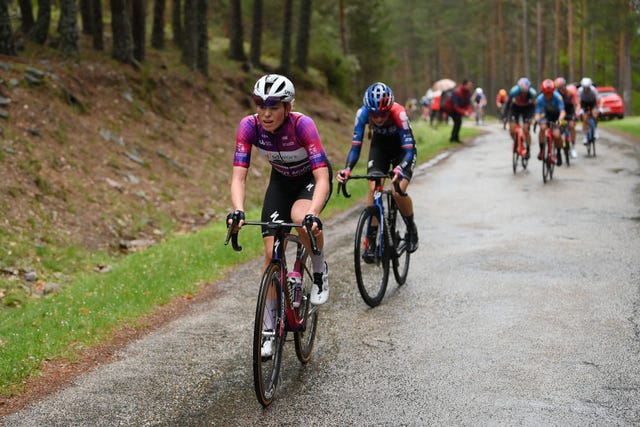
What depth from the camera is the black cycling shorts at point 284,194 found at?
6.38m

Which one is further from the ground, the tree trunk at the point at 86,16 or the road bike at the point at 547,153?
the tree trunk at the point at 86,16

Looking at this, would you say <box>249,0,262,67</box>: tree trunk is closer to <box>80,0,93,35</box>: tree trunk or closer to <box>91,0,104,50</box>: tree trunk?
<box>80,0,93,35</box>: tree trunk

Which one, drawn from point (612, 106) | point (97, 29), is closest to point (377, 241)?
point (97, 29)

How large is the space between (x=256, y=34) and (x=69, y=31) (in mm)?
11083

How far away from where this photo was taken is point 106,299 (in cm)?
901

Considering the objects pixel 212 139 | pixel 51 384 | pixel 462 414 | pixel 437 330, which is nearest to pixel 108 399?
pixel 51 384

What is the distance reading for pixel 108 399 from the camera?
5863 mm

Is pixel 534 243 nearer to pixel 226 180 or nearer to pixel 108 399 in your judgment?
pixel 108 399

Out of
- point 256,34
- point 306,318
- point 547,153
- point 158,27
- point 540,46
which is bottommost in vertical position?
point 306,318

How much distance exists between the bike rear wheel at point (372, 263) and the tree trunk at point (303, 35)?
879 inches

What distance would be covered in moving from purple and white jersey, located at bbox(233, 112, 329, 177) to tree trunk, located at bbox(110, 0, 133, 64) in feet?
48.4

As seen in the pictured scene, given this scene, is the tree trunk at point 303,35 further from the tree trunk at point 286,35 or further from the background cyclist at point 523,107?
the background cyclist at point 523,107

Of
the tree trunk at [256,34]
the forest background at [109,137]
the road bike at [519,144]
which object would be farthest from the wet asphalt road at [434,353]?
the tree trunk at [256,34]

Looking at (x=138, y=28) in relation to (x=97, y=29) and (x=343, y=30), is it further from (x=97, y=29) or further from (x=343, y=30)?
(x=343, y=30)
